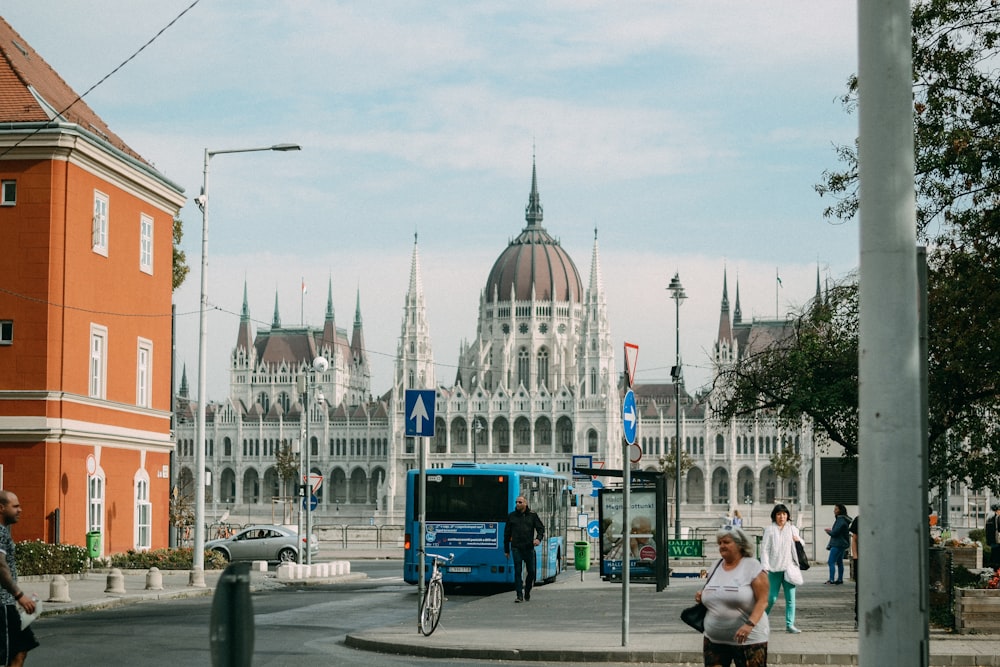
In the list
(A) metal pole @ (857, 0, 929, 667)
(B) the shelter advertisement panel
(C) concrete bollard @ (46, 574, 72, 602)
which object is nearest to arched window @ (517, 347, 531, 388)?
(B) the shelter advertisement panel

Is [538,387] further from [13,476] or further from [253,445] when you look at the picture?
[13,476]

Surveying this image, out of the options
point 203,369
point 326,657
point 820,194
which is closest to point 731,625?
point 326,657

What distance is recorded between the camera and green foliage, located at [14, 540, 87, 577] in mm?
26203

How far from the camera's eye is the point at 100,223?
1283 inches

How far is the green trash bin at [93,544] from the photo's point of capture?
101 feet

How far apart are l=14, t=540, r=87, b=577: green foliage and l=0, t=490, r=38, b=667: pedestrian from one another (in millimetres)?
17589

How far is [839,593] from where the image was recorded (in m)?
24.6

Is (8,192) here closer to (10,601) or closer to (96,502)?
(96,502)

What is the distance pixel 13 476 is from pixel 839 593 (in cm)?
1704

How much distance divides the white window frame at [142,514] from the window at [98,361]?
3248 mm

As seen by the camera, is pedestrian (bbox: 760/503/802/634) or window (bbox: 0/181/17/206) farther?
window (bbox: 0/181/17/206)

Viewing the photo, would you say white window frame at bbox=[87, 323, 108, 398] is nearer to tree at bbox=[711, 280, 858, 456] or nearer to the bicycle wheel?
tree at bbox=[711, 280, 858, 456]

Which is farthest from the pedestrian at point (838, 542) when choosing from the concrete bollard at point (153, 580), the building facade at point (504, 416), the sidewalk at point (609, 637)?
the building facade at point (504, 416)

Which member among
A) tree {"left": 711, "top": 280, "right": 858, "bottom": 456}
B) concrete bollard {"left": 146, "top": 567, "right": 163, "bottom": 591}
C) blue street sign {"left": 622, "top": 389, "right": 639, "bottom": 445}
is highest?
tree {"left": 711, "top": 280, "right": 858, "bottom": 456}
